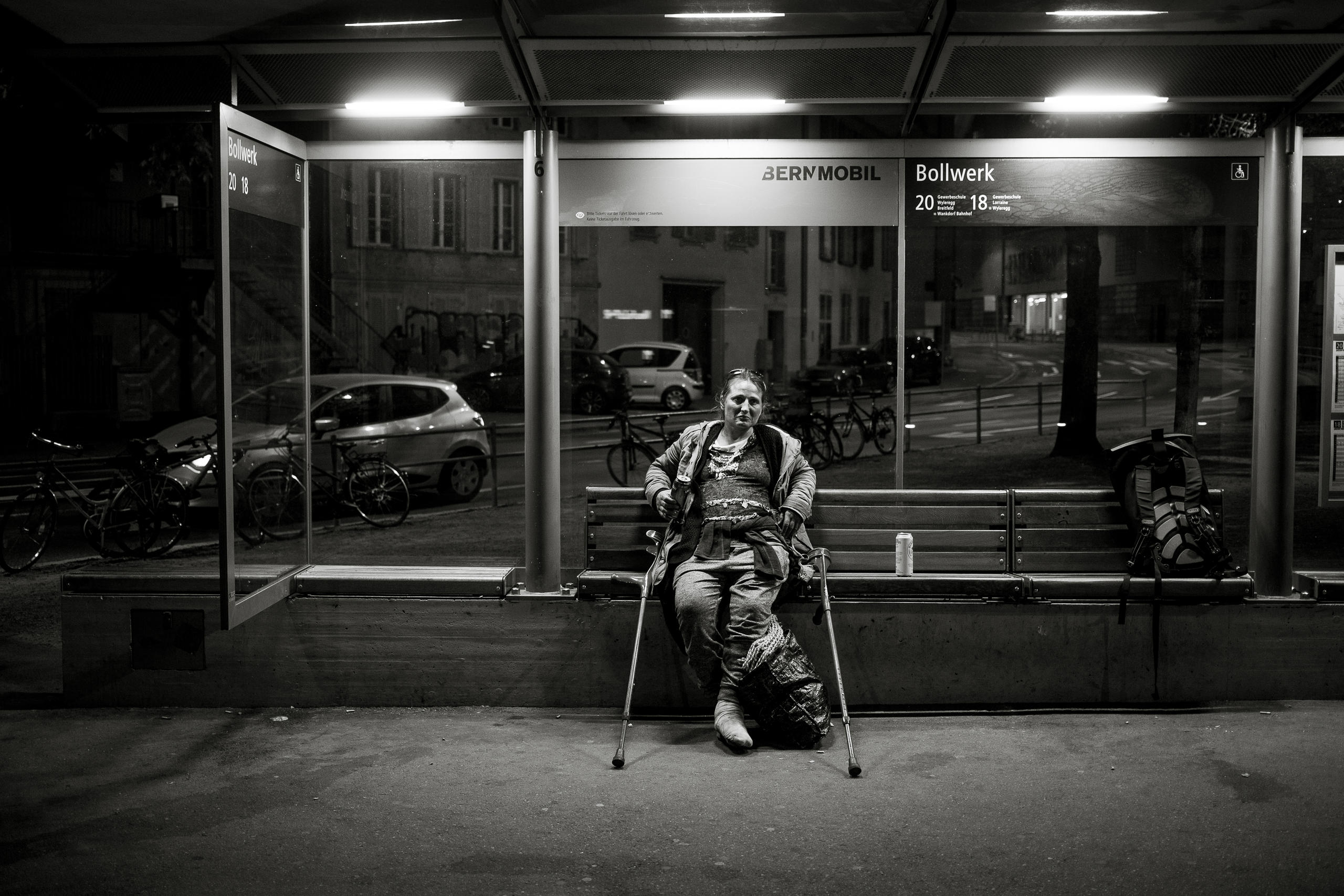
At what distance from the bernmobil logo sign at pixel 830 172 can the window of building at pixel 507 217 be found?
5.71 feet

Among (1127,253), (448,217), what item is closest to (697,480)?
(1127,253)

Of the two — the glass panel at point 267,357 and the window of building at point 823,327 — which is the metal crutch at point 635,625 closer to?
the glass panel at point 267,357

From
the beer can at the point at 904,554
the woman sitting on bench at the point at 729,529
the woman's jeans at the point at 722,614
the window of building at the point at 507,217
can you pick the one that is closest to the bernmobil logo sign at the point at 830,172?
the woman sitting on bench at the point at 729,529

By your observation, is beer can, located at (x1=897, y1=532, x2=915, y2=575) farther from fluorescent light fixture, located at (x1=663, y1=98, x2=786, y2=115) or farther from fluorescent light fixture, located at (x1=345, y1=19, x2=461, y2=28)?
fluorescent light fixture, located at (x1=345, y1=19, x2=461, y2=28)

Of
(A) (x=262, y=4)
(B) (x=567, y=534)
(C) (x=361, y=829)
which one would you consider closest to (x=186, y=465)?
(B) (x=567, y=534)

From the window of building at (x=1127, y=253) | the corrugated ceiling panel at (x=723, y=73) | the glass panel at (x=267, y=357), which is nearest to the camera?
the glass panel at (x=267, y=357)

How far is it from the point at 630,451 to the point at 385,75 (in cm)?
677

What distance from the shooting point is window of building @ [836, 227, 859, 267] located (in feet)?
28.6

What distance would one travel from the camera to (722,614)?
231 inches

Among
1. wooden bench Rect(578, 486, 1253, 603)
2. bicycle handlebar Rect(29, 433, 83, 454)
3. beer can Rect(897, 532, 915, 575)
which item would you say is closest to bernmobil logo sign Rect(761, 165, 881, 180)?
wooden bench Rect(578, 486, 1253, 603)

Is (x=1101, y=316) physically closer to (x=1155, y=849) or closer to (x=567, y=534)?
(x=567, y=534)

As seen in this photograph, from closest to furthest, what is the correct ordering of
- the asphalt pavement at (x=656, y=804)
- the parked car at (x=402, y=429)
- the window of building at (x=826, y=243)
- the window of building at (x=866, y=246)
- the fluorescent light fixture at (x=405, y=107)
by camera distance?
the asphalt pavement at (x=656, y=804) → the fluorescent light fixture at (x=405, y=107) → the window of building at (x=866, y=246) → the window of building at (x=826, y=243) → the parked car at (x=402, y=429)

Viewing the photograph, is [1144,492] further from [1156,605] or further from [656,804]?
[656,804]

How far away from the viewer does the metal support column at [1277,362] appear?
21.5 feet
